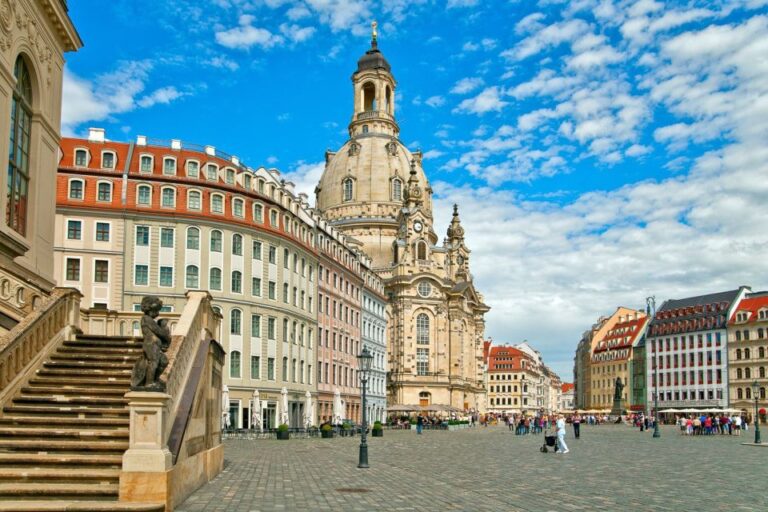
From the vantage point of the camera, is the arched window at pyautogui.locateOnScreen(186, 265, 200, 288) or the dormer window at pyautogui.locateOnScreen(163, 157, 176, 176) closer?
the arched window at pyautogui.locateOnScreen(186, 265, 200, 288)

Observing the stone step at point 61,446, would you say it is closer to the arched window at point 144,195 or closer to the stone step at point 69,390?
the stone step at point 69,390

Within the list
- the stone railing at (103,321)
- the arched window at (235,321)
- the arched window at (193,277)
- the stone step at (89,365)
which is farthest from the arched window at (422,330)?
the stone step at (89,365)

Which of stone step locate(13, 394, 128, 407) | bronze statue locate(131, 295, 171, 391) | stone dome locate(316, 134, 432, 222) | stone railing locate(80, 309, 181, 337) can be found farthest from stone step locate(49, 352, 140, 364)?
stone dome locate(316, 134, 432, 222)

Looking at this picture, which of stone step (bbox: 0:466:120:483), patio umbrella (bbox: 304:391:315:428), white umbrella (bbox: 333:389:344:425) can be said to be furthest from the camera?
white umbrella (bbox: 333:389:344:425)

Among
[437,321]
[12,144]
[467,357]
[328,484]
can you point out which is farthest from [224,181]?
[467,357]

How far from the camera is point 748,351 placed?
403 ft

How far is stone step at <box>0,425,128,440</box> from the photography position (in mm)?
15578

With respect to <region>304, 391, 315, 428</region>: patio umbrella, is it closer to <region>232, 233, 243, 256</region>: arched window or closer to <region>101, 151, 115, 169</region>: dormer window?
<region>232, 233, 243, 256</region>: arched window

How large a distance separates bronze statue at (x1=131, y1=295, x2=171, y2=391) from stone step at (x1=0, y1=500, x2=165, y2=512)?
187 centimetres

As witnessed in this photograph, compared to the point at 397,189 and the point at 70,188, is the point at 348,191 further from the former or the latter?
the point at 70,188

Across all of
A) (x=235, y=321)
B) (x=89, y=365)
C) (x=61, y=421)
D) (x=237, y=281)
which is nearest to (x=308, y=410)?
(x=235, y=321)

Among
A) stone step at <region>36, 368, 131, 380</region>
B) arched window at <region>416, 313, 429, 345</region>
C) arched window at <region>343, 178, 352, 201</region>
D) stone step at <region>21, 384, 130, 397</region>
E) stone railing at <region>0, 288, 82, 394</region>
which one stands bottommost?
stone step at <region>21, 384, 130, 397</region>

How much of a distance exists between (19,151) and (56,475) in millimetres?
12695

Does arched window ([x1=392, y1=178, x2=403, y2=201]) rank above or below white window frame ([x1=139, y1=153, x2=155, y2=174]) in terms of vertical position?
above
